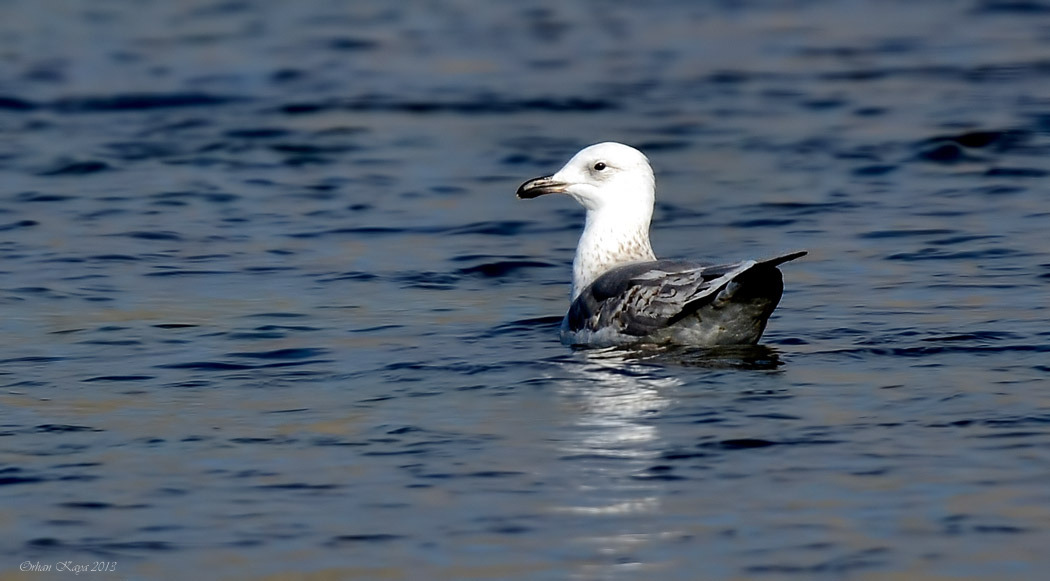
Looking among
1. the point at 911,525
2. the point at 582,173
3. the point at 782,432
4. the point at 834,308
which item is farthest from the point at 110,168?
the point at 911,525

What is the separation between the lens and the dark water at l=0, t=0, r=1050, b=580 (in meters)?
7.36

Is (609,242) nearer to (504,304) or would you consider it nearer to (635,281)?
(504,304)

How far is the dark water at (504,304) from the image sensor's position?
24.1 ft

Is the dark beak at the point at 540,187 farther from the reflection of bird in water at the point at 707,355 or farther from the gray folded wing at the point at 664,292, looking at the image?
the reflection of bird in water at the point at 707,355

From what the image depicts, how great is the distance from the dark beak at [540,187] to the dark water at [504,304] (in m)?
0.73

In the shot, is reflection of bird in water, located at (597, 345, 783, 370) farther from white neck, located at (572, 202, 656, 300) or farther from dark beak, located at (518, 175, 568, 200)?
dark beak, located at (518, 175, 568, 200)

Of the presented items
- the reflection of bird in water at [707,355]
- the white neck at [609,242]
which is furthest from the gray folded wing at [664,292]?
the white neck at [609,242]

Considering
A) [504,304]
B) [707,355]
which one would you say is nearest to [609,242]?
[504,304]

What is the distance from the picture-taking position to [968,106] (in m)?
19.1

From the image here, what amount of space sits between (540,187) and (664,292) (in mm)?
1789

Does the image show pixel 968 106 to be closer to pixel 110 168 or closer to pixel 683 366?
pixel 110 168

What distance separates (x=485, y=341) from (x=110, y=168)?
7486mm

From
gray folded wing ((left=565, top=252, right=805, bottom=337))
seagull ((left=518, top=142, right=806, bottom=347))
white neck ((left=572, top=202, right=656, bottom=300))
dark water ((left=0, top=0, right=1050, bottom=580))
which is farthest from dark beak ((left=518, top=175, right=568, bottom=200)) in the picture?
Result: gray folded wing ((left=565, top=252, right=805, bottom=337))

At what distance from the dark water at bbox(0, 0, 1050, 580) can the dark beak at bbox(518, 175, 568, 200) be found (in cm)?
73
